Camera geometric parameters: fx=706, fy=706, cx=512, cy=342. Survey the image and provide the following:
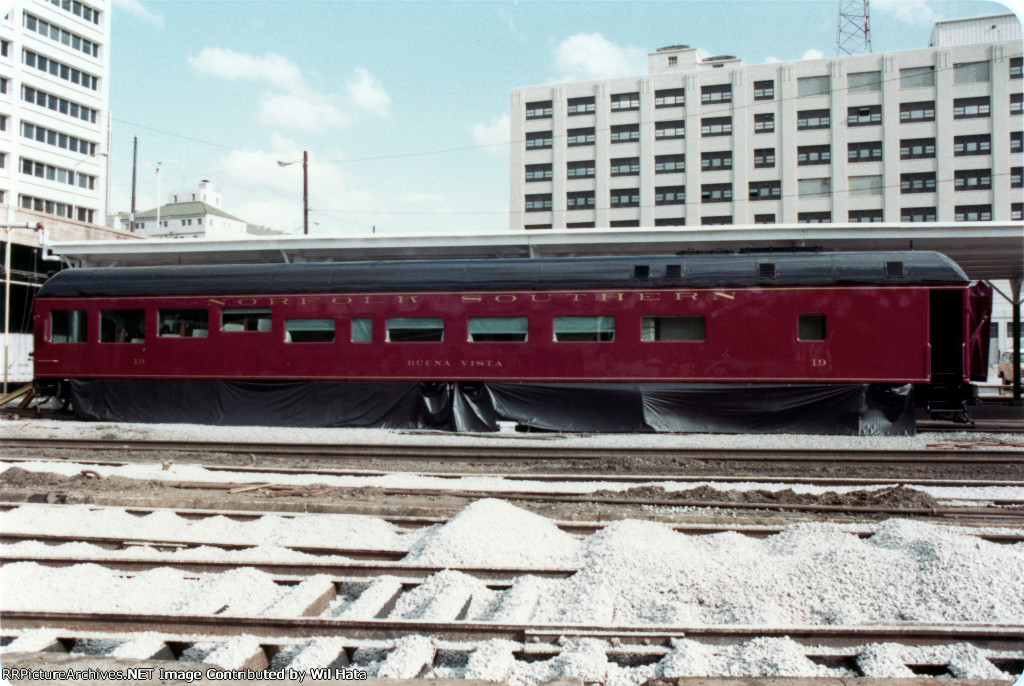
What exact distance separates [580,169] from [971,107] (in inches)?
1217

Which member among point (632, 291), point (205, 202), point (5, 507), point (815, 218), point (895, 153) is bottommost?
point (5, 507)

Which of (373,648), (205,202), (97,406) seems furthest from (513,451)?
(205,202)

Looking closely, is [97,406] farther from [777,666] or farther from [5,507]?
[777,666]

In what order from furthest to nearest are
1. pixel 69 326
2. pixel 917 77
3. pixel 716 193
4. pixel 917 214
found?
pixel 716 193 < pixel 917 214 < pixel 917 77 < pixel 69 326

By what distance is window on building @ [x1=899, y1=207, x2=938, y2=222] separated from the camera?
55594 millimetres

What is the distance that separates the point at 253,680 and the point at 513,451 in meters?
8.50

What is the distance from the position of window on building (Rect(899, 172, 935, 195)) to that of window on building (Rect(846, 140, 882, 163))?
254cm

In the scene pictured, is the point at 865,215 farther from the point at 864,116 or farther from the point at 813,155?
the point at 864,116

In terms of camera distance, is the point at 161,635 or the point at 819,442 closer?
the point at 161,635

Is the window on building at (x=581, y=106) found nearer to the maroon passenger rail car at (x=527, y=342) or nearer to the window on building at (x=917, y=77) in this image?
the window on building at (x=917, y=77)

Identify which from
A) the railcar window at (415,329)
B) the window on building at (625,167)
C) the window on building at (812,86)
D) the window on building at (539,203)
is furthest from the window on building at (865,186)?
the railcar window at (415,329)

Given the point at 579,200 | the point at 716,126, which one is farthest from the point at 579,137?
the point at 716,126

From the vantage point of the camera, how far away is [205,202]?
347ft

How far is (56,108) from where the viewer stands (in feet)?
193
